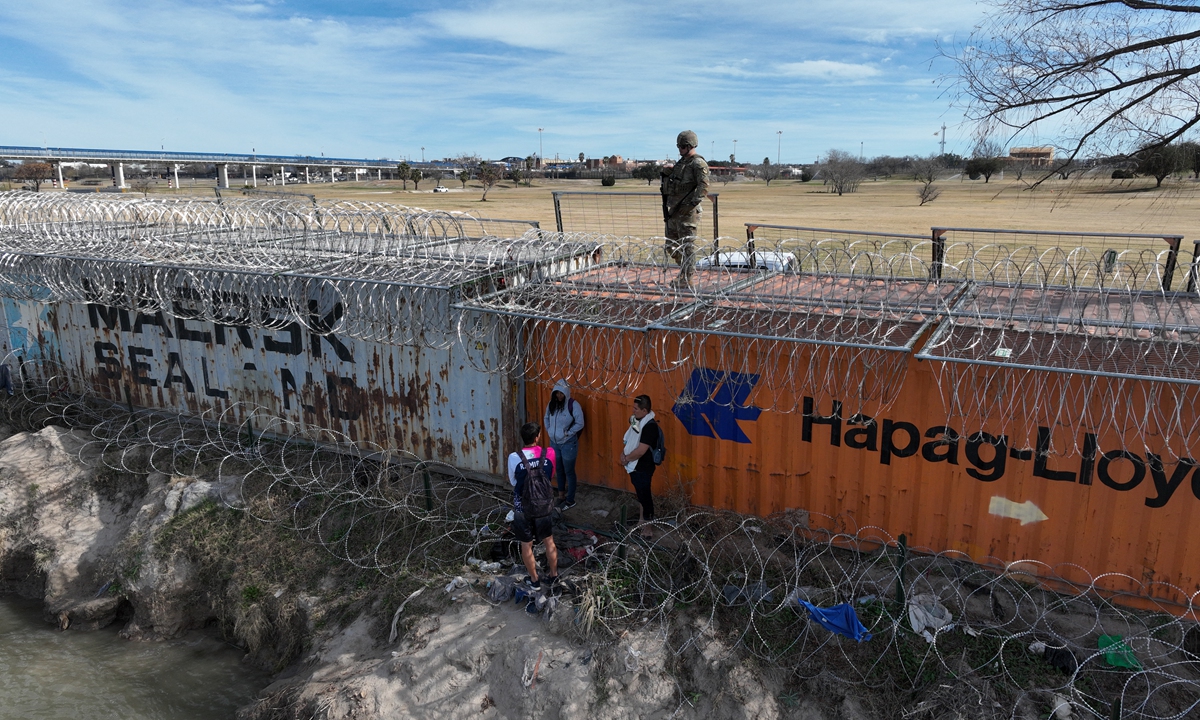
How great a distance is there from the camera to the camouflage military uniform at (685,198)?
329 inches

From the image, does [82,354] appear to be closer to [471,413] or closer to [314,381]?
[314,381]

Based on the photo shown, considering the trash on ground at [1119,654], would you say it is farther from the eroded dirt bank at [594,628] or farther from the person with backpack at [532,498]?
the person with backpack at [532,498]

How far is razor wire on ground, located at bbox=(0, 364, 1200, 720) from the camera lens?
203 inches

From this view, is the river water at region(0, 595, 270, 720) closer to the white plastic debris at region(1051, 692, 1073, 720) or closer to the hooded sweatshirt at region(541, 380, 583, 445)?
the hooded sweatshirt at region(541, 380, 583, 445)

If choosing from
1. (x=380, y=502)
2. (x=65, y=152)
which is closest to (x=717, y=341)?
(x=380, y=502)

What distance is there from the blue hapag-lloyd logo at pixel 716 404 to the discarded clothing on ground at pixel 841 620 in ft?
5.37

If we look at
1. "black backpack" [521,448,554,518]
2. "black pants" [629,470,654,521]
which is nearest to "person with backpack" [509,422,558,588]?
"black backpack" [521,448,554,518]

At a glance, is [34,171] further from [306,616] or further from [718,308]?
[718,308]

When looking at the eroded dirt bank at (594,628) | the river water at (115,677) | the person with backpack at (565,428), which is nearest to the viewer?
the eroded dirt bank at (594,628)

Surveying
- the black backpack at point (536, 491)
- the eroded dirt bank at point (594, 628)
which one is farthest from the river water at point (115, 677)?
the black backpack at point (536, 491)

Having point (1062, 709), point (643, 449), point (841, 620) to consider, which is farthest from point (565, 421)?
point (1062, 709)

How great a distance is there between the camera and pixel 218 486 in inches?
337

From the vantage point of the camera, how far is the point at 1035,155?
1123cm

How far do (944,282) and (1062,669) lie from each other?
411 cm
